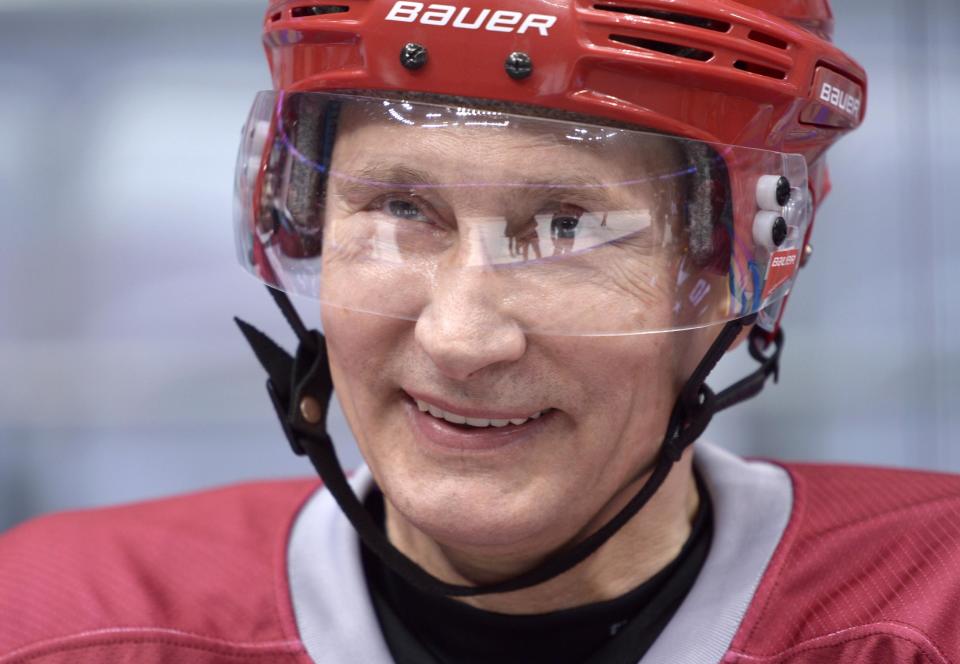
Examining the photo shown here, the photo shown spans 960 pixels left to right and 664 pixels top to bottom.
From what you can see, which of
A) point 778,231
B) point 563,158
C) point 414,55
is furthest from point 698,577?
point 414,55

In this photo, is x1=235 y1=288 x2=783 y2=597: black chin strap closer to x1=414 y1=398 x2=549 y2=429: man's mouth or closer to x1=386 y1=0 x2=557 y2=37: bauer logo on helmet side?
x1=414 y1=398 x2=549 y2=429: man's mouth

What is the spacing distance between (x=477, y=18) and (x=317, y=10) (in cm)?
21

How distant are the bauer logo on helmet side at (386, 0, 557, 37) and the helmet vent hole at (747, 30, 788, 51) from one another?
7.9 inches

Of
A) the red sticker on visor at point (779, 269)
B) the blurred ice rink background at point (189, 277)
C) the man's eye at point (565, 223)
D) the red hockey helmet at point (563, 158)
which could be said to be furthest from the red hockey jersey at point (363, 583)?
the blurred ice rink background at point (189, 277)

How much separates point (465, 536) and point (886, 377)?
Answer: 160 centimetres

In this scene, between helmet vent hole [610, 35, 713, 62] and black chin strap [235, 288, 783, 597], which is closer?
helmet vent hole [610, 35, 713, 62]

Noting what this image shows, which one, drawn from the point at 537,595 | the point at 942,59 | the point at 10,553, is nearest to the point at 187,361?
the point at 10,553

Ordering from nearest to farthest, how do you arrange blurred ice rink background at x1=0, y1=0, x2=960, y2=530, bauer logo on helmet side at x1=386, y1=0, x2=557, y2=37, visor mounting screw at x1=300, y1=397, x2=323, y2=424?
bauer logo on helmet side at x1=386, y1=0, x2=557, y2=37
visor mounting screw at x1=300, y1=397, x2=323, y2=424
blurred ice rink background at x1=0, y1=0, x2=960, y2=530

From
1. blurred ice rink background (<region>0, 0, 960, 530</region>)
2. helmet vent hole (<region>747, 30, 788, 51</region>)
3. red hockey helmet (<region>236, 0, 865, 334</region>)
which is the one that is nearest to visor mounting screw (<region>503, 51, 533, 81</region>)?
red hockey helmet (<region>236, 0, 865, 334</region>)

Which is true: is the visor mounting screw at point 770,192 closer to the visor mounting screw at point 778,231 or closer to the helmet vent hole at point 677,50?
the visor mounting screw at point 778,231

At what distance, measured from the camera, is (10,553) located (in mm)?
1459

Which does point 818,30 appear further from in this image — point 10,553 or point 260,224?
point 10,553

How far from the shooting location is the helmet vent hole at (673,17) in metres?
1.08

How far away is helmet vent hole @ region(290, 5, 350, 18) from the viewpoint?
1171mm
